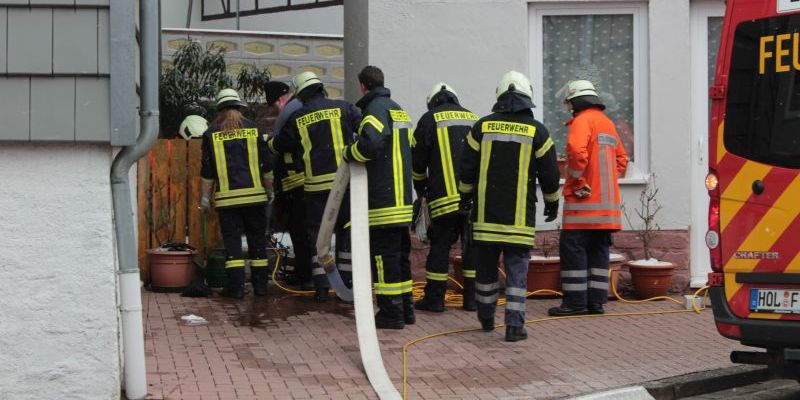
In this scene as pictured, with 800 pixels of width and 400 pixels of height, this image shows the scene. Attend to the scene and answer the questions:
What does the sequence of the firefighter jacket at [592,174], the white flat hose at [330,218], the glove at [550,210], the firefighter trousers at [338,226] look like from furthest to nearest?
1. the firefighter trousers at [338,226]
2. the firefighter jacket at [592,174]
3. the glove at [550,210]
4. the white flat hose at [330,218]

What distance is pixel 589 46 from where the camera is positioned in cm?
1128

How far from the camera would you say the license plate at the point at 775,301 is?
6.40 meters

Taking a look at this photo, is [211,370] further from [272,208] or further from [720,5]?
[720,5]

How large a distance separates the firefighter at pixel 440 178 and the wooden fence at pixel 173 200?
257 centimetres

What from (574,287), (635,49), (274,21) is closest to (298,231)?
(574,287)

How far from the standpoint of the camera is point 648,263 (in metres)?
10.7

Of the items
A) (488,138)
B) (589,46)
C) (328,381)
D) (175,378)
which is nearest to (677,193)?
(589,46)

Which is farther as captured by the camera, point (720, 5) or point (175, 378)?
point (720, 5)

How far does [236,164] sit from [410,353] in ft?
9.89

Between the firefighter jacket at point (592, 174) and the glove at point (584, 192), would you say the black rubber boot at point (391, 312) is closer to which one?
the firefighter jacket at point (592, 174)

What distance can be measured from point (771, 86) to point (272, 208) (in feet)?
20.6

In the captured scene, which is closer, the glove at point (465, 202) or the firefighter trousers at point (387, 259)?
the glove at point (465, 202)

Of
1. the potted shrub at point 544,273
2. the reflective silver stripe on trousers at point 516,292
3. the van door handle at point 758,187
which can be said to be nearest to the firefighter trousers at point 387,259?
the reflective silver stripe on trousers at point 516,292

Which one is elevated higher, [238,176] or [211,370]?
[238,176]
